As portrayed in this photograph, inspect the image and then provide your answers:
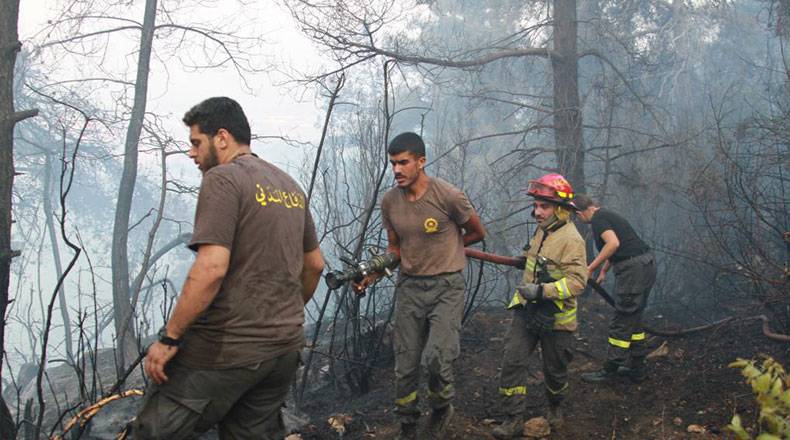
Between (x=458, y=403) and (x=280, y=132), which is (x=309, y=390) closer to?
(x=458, y=403)

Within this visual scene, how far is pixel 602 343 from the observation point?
7703 mm

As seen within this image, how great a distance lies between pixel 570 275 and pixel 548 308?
276 millimetres

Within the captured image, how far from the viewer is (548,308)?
4.29m

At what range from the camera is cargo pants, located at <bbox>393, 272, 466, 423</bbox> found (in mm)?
4078

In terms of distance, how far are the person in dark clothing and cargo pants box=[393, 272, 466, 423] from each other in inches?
85.5

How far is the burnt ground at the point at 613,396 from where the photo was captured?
4.70 m

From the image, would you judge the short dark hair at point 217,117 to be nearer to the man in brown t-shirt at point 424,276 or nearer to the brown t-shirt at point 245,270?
the brown t-shirt at point 245,270

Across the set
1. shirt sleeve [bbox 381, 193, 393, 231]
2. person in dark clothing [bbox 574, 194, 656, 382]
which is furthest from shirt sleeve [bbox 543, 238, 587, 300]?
person in dark clothing [bbox 574, 194, 656, 382]

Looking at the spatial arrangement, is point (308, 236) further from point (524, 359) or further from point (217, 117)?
point (524, 359)

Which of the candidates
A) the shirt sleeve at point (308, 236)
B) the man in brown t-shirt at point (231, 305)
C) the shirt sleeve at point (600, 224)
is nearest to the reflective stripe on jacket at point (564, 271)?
the shirt sleeve at point (600, 224)

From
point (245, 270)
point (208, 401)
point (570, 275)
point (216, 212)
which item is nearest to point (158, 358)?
point (208, 401)

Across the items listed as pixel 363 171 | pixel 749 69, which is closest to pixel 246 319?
pixel 363 171

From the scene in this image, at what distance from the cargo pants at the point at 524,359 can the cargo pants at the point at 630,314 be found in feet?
5.21

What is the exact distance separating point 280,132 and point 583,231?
234 inches
